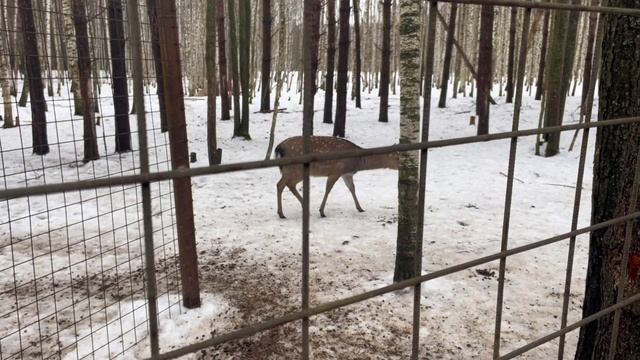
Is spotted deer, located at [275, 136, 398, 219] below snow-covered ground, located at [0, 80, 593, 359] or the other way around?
the other way around

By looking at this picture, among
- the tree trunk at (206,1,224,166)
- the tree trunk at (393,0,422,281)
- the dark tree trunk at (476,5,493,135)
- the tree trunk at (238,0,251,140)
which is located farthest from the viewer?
the tree trunk at (238,0,251,140)

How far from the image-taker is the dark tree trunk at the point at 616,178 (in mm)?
2502

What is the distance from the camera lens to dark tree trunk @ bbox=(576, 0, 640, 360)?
2.50 metres

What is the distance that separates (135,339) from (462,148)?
10.6 metres

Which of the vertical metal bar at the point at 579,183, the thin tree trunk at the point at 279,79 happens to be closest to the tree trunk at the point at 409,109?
the vertical metal bar at the point at 579,183

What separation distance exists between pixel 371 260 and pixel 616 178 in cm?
326

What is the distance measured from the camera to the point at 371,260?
5543 millimetres

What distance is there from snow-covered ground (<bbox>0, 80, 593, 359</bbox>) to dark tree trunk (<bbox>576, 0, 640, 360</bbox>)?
1074mm

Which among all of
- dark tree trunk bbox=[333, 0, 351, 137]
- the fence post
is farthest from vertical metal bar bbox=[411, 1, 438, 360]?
dark tree trunk bbox=[333, 0, 351, 137]

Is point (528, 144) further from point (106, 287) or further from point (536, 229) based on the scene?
point (106, 287)

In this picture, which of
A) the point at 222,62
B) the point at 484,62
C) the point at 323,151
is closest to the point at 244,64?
the point at 222,62

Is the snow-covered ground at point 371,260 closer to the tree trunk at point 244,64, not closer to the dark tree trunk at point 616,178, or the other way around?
the dark tree trunk at point 616,178

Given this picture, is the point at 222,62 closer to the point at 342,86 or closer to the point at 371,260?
the point at 342,86

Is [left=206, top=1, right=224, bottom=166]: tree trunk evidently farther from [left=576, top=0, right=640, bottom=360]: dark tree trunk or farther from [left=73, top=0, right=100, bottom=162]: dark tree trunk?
[left=576, top=0, right=640, bottom=360]: dark tree trunk
